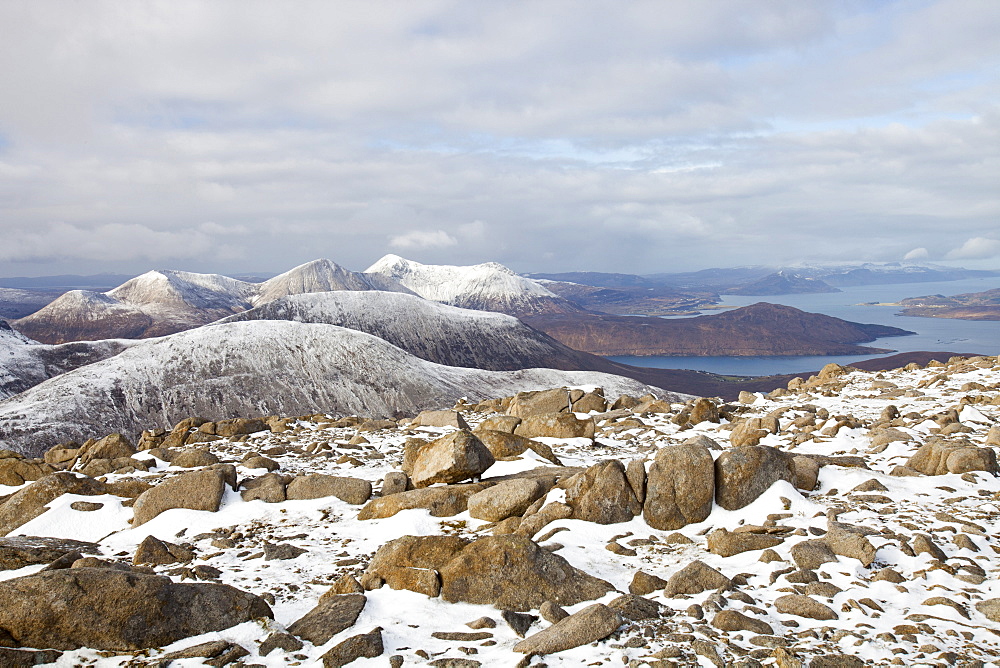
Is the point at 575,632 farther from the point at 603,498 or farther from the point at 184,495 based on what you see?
the point at 184,495

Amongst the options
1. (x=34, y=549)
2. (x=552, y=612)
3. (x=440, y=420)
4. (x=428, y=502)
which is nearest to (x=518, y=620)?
(x=552, y=612)

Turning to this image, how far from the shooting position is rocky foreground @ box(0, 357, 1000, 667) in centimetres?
798

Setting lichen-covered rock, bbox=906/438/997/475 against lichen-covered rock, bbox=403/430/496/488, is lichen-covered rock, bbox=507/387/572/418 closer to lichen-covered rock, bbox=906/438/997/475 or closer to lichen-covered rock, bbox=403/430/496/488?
lichen-covered rock, bbox=403/430/496/488

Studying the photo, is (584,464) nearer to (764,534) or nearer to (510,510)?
(510,510)

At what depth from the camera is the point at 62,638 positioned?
791cm

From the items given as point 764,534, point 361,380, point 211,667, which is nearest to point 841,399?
point 764,534

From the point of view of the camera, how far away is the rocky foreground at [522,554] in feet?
26.2

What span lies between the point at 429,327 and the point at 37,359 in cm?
9030

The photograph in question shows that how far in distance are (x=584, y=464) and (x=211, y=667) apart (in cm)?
1140

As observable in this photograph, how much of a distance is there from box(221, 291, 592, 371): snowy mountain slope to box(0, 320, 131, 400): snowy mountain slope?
1695 inches

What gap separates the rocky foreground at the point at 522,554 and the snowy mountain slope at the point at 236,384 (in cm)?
6276

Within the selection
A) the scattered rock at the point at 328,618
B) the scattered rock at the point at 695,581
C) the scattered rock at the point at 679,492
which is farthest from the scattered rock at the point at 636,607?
the scattered rock at the point at 328,618

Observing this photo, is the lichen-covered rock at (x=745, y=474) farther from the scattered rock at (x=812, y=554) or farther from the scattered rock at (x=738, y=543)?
the scattered rock at (x=812, y=554)

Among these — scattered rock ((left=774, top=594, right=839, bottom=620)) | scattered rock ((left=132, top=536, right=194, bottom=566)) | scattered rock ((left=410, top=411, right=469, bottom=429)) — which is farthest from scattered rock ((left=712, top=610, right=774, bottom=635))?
scattered rock ((left=410, top=411, right=469, bottom=429))
